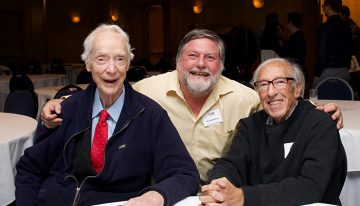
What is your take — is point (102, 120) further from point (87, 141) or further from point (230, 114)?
point (230, 114)

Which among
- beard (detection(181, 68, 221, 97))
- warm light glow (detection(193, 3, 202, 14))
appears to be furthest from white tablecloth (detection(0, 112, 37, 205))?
warm light glow (detection(193, 3, 202, 14))

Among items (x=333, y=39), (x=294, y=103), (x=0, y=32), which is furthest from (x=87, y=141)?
(x=0, y=32)

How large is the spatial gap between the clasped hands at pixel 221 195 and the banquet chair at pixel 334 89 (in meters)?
3.21

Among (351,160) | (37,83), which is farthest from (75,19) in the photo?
(351,160)

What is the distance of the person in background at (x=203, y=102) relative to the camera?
2.61 metres

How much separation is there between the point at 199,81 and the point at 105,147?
0.72 m

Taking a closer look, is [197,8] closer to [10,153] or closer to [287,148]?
[10,153]

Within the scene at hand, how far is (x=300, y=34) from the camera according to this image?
6414 millimetres

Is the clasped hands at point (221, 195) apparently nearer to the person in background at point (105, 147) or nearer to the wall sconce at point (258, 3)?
the person in background at point (105, 147)

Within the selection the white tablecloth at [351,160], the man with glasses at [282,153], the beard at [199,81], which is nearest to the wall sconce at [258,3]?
the white tablecloth at [351,160]

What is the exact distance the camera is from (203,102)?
268 centimetres

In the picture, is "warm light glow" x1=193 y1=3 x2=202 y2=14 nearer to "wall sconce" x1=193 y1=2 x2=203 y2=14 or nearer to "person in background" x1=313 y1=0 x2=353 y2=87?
"wall sconce" x1=193 y1=2 x2=203 y2=14

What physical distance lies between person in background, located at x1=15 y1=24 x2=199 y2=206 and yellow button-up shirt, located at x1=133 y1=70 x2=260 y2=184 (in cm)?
40

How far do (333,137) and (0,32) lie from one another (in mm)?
14496
